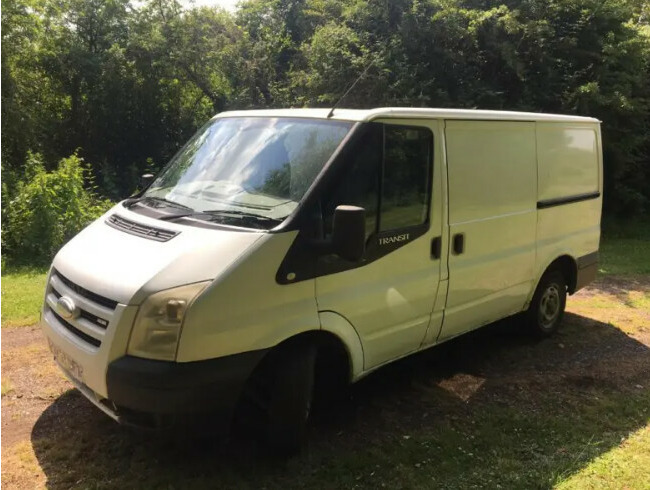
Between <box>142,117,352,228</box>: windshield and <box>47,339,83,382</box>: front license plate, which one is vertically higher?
<box>142,117,352,228</box>: windshield

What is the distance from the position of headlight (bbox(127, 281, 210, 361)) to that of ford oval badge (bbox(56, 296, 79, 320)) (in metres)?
0.57

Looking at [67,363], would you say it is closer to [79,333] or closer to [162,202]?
[79,333]

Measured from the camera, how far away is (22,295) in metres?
6.71

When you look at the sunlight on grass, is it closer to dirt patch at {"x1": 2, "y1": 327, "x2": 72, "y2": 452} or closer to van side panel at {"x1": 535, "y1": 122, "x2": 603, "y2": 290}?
van side panel at {"x1": 535, "y1": 122, "x2": 603, "y2": 290}

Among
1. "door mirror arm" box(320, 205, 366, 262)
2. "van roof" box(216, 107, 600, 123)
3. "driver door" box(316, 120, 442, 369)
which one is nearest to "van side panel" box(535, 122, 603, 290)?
"van roof" box(216, 107, 600, 123)

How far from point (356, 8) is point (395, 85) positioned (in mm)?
2763

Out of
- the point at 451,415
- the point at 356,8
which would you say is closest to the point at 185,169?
the point at 451,415

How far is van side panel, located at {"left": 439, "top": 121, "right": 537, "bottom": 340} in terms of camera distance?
171 inches

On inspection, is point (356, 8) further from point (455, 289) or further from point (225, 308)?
point (225, 308)

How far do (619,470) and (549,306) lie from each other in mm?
2453

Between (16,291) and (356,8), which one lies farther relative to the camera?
(356,8)

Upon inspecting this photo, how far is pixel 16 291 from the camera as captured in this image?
6914 millimetres

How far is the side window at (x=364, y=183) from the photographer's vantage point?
11.6 feet

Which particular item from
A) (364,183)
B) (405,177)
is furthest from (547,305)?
(364,183)
